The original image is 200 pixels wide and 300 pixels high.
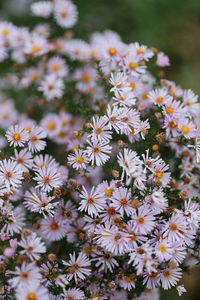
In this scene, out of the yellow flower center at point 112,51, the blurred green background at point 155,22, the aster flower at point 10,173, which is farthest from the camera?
the blurred green background at point 155,22

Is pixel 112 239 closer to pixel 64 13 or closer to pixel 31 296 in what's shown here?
pixel 31 296

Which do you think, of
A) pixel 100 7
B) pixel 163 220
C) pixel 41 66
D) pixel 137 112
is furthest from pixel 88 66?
pixel 163 220

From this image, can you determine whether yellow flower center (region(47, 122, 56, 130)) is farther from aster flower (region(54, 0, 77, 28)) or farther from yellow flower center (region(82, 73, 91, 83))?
aster flower (region(54, 0, 77, 28))

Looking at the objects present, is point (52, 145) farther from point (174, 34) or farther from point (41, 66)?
point (174, 34)

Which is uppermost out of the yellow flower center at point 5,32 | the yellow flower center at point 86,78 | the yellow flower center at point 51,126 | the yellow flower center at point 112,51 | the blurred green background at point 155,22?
the blurred green background at point 155,22

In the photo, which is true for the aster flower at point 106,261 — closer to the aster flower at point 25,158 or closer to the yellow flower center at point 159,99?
the aster flower at point 25,158

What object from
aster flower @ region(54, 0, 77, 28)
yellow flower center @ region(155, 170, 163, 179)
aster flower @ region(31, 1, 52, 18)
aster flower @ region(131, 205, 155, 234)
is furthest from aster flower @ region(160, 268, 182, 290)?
aster flower @ region(31, 1, 52, 18)

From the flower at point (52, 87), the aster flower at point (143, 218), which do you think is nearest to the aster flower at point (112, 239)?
the aster flower at point (143, 218)
